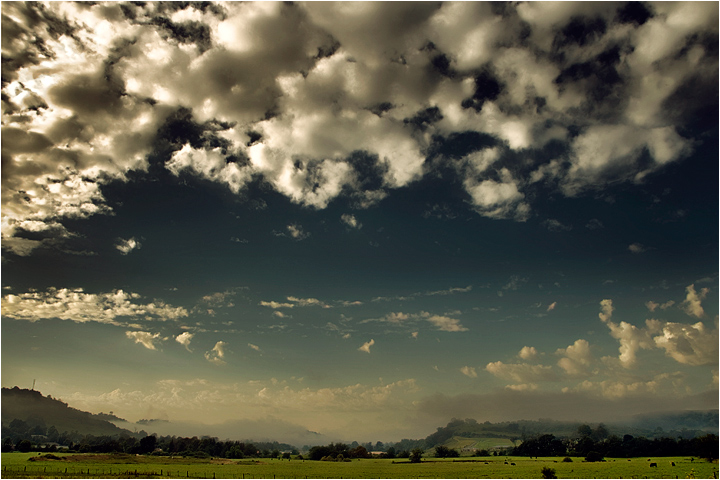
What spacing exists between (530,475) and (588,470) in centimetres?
2539

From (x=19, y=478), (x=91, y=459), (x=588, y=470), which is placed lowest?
(x=91, y=459)

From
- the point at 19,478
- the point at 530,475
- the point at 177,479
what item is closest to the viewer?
the point at 19,478

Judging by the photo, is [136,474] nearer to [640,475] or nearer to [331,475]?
[331,475]

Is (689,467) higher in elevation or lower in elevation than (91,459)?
higher

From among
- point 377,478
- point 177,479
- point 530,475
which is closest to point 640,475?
point 530,475

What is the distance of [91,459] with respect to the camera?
164 m

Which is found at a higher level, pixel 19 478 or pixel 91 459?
pixel 19 478

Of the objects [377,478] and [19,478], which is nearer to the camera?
[19,478]

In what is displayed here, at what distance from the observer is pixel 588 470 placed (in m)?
134

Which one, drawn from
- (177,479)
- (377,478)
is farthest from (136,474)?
(377,478)

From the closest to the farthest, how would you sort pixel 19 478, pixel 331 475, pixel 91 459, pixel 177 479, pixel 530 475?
pixel 19 478
pixel 177 479
pixel 530 475
pixel 331 475
pixel 91 459

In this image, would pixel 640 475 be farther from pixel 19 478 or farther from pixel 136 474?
pixel 19 478

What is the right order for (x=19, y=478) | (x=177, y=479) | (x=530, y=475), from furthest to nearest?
(x=530, y=475) < (x=177, y=479) < (x=19, y=478)

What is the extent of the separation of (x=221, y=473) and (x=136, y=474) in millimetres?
33120
